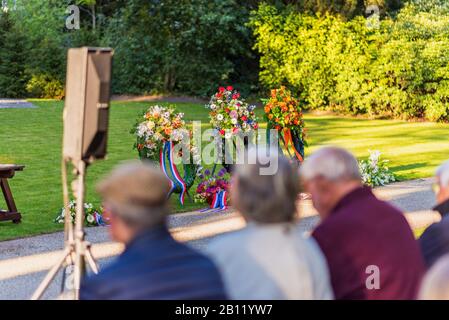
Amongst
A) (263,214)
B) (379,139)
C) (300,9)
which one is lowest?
(379,139)

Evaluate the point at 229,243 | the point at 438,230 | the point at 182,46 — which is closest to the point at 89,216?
the point at 438,230

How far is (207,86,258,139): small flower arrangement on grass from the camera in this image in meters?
12.9

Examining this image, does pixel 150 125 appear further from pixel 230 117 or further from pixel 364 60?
pixel 364 60

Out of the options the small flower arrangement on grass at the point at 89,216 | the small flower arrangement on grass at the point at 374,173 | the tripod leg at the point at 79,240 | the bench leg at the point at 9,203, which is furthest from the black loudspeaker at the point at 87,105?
the small flower arrangement on grass at the point at 374,173

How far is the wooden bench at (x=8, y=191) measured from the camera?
1084 cm

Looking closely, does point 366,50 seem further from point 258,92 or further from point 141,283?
point 141,283

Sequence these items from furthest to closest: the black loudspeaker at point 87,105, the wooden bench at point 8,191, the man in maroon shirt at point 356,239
A: the wooden bench at point 8,191, the black loudspeaker at point 87,105, the man in maroon shirt at point 356,239

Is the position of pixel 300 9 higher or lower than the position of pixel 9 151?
higher

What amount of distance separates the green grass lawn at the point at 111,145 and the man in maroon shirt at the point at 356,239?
6.72 metres

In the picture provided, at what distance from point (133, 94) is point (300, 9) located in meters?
7.63

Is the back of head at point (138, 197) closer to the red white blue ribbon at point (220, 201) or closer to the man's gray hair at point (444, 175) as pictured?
the man's gray hair at point (444, 175)

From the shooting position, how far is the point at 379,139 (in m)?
22.3

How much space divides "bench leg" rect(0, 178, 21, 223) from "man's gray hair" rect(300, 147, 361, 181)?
7337mm
